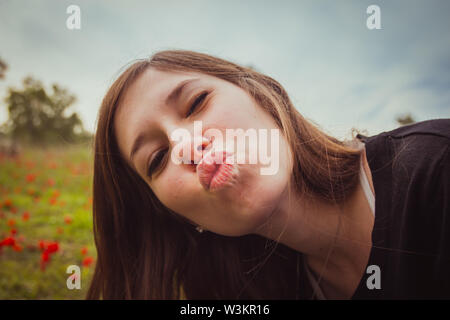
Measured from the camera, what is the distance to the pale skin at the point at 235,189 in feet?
2.66

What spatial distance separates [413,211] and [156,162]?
2.97ft

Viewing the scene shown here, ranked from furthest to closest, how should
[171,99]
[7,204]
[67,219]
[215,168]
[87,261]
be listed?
[7,204]
[67,219]
[87,261]
[171,99]
[215,168]

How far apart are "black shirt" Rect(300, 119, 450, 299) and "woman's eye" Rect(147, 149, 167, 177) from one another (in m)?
0.79

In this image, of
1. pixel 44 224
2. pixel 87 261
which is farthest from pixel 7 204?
pixel 87 261

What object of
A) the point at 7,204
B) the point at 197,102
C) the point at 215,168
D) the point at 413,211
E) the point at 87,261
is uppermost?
the point at 197,102

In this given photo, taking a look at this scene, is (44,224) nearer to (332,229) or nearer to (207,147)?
(207,147)

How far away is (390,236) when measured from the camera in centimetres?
88

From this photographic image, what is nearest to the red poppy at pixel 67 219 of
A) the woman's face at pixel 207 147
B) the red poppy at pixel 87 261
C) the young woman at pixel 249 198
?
the red poppy at pixel 87 261

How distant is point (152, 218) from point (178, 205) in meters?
0.53

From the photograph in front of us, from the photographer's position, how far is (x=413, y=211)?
82 cm

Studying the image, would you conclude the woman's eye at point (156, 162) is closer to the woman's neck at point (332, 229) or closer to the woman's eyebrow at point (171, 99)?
the woman's eyebrow at point (171, 99)

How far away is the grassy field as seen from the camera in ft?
4.67

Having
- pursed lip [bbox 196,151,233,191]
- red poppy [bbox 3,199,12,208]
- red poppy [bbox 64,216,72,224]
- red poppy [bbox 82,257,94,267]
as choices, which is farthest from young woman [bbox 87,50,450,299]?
red poppy [bbox 3,199,12,208]

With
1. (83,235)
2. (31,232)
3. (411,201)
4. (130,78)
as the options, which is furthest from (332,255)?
(31,232)
